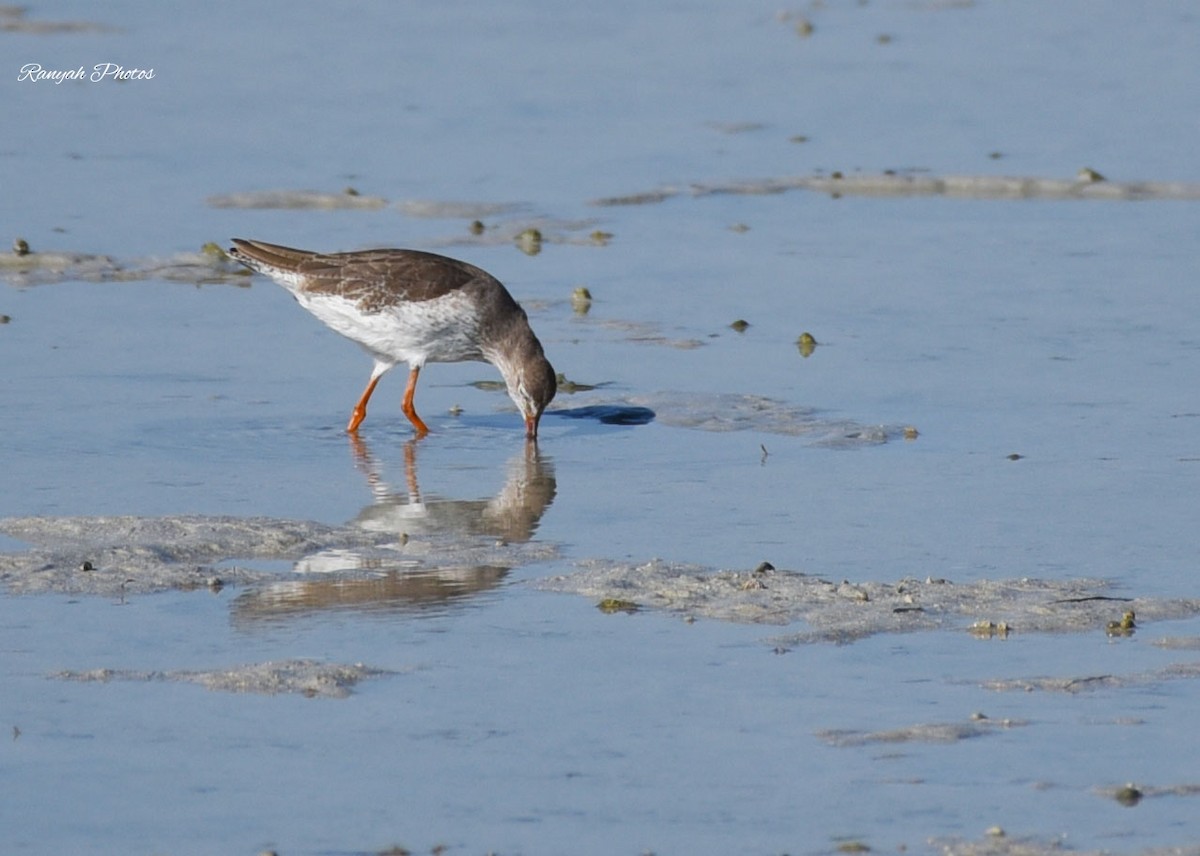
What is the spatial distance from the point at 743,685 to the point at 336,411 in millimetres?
5139

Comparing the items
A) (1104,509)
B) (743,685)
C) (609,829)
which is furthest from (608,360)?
(609,829)

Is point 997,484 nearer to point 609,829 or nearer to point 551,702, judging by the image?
point 551,702

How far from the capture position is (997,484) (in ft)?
34.0

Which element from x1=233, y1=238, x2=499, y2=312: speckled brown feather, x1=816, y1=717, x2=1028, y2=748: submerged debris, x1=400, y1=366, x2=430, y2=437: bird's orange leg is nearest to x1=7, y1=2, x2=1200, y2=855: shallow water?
x1=816, y1=717, x2=1028, y2=748: submerged debris

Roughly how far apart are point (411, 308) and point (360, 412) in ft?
2.54

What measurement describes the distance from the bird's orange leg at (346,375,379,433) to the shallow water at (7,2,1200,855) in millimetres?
97

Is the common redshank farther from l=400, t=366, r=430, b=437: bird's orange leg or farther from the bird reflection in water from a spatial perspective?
the bird reflection in water

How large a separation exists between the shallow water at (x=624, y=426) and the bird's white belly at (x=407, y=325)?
0.41 m

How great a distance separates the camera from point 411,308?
40.4 feet

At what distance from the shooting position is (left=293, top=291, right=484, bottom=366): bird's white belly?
12336mm

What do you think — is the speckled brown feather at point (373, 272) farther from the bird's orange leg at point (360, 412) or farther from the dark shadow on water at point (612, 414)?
the dark shadow on water at point (612, 414)
